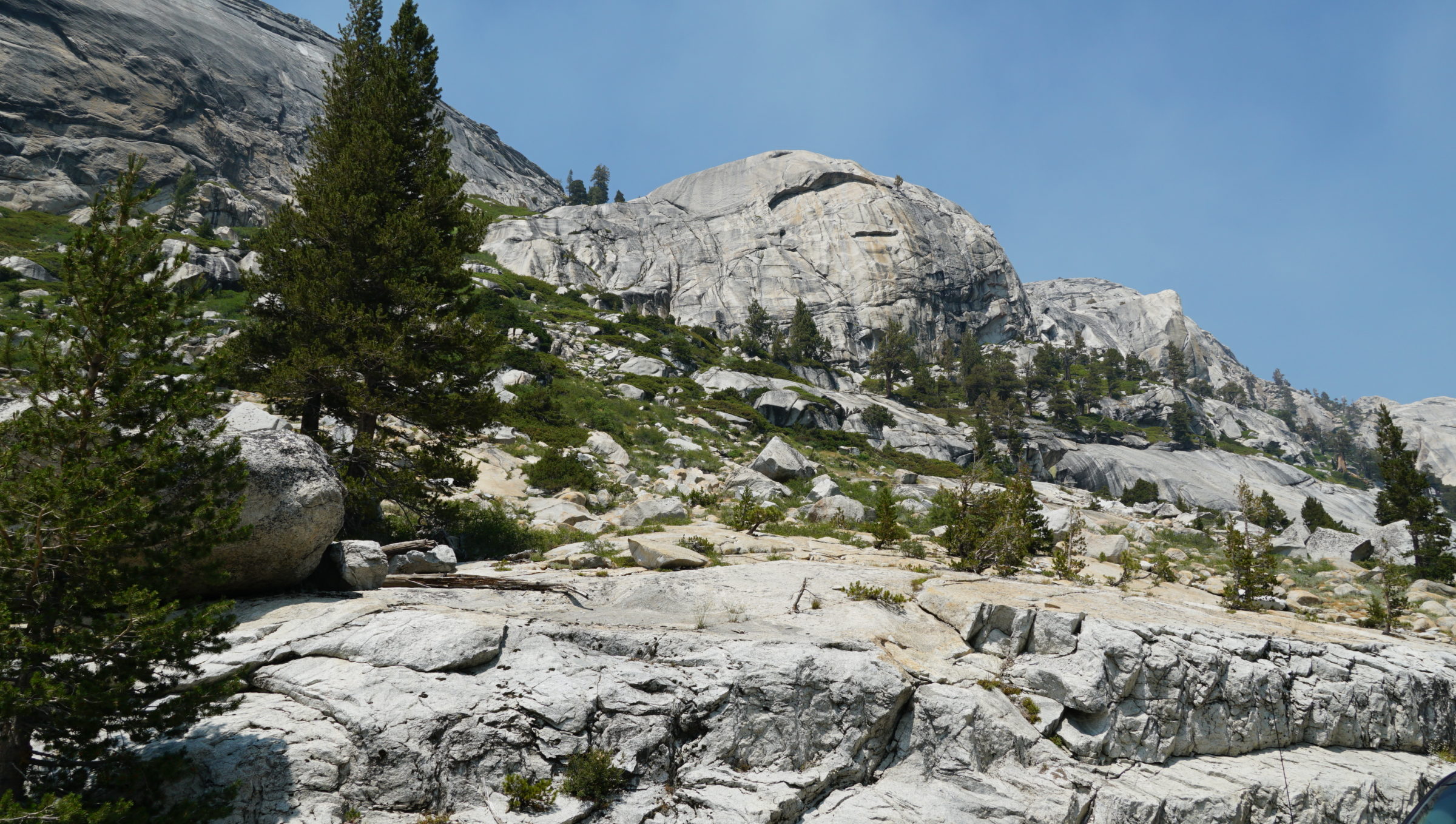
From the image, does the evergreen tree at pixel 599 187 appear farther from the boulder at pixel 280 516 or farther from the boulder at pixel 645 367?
the boulder at pixel 280 516

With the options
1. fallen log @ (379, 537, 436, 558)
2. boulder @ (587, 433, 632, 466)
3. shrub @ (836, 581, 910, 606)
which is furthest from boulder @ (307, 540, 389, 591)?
boulder @ (587, 433, 632, 466)

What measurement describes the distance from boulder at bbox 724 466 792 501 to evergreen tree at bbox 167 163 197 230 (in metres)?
64.2

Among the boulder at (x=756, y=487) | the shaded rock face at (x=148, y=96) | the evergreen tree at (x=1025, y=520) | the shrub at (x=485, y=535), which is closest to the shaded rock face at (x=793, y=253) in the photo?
the shaded rock face at (x=148, y=96)

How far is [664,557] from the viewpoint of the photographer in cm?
1318

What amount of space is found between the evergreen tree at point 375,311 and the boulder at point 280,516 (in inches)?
155

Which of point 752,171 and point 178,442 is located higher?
point 752,171

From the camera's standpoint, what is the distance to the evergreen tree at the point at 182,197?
218ft

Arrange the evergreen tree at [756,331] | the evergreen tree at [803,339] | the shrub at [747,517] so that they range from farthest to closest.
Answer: the evergreen tree at [803,339], the evergreen tree at [756,331], the shrub at [747,517]

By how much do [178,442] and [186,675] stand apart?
2.34m

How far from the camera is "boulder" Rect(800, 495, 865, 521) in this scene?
22.4 m

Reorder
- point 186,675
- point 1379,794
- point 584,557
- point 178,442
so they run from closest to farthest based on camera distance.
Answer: point 186,675, point 178,442, point 1379,794, point 584,557

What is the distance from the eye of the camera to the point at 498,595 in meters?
10.6

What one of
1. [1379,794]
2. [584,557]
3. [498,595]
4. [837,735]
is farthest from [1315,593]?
[498,595]

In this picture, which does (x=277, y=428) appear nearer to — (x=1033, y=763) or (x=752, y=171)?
(x=1033, y=763)
